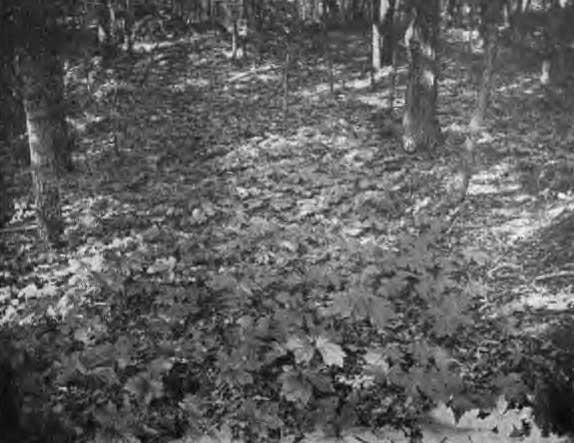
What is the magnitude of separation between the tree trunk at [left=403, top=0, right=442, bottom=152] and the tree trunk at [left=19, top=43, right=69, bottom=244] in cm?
757

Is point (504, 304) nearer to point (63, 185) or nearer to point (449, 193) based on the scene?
point (449, 193)

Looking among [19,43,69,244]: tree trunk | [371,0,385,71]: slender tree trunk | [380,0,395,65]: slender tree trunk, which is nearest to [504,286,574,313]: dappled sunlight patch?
[19,43,69,244]: tree trunk

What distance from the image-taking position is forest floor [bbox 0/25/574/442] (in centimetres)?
823

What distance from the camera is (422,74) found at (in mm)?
13336

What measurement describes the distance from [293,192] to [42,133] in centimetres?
497

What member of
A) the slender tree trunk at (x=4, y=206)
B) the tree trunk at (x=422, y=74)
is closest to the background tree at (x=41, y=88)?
the slender tree trunk at (x=4, y=206)

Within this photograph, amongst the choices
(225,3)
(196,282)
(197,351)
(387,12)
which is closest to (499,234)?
(196,282)

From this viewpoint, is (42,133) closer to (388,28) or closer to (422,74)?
(422,74)

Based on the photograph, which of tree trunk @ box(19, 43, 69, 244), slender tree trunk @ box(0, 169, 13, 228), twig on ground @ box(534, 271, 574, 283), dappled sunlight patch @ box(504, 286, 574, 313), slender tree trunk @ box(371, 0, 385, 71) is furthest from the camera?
slender tree trunk @ box(371, 0, 385, 71)

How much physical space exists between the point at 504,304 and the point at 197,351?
4023 mm

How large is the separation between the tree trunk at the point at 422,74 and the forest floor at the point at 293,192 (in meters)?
0.59

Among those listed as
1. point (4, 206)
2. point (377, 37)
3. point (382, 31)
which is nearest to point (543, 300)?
point (4, 206)

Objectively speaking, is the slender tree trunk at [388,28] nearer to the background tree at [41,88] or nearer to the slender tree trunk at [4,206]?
the background tree at [41,88]

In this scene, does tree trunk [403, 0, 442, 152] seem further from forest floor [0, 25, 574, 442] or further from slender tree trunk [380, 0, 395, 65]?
slender tree trunk [380, 0, 395, 65]
